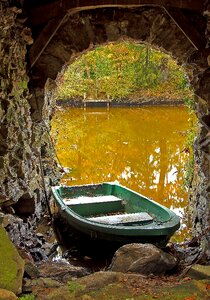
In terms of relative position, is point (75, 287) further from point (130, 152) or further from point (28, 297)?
point (130, 152)

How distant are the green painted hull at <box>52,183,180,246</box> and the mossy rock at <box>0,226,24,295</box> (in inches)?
89.6

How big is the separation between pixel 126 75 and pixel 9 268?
22.9 meters

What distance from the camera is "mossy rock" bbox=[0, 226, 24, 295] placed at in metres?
2.72

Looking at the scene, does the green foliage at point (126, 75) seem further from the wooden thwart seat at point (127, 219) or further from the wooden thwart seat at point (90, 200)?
the wooden thwart seat at point (127, 219)

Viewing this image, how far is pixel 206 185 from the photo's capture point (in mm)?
5238

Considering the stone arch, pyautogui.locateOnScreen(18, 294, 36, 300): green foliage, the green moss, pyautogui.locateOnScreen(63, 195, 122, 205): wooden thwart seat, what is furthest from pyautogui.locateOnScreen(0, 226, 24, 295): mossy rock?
pyautogui.locateOnScreen(63, 195, 122, 205): wooden thwart seat

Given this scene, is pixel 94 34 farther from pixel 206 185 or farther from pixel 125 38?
pixel 206 185

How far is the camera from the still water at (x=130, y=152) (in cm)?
945

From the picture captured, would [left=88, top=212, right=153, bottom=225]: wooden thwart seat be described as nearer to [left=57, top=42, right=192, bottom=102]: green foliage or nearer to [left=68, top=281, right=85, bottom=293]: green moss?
[left=68, top=281, right=85, bottom=293]: green moss

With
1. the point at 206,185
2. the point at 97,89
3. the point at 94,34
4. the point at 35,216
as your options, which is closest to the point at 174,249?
the point at 206,185

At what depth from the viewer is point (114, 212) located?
22.5 ft

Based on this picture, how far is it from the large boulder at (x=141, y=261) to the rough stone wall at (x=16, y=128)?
5.10ft

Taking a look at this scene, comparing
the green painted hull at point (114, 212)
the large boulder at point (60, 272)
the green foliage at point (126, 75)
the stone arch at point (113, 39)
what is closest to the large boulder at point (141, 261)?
the large boulder at point (60, 272)

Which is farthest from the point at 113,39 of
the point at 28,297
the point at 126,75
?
the point at 126,75
